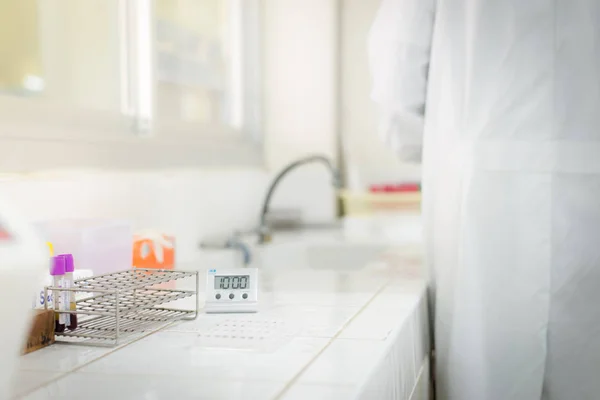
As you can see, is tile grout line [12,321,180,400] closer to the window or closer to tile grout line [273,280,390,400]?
tile grout line [273,280,390,400]

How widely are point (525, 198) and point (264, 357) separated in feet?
2.26

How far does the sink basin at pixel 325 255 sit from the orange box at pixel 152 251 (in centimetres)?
70

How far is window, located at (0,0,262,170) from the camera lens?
164cm

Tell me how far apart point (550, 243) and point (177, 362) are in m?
0.80

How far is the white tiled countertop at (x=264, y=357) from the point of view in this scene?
78cm

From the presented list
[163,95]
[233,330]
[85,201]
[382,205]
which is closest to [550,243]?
[233,330]

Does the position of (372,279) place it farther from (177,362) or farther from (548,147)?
(177,362)

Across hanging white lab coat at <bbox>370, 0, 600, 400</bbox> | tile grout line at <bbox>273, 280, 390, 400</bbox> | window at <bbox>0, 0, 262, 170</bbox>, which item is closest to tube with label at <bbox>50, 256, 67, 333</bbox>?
tile grout line at <bbox>273, 280, 390, 400</bbox>

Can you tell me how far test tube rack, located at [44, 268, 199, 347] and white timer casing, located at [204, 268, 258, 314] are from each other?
4 cm

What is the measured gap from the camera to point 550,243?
1.35 meters

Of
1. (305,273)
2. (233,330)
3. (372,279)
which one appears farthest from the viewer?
(305,273)

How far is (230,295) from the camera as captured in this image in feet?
3.93

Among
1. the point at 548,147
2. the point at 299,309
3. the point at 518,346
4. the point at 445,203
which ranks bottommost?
the point at 518,346

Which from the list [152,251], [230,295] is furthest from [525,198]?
[152,251]
